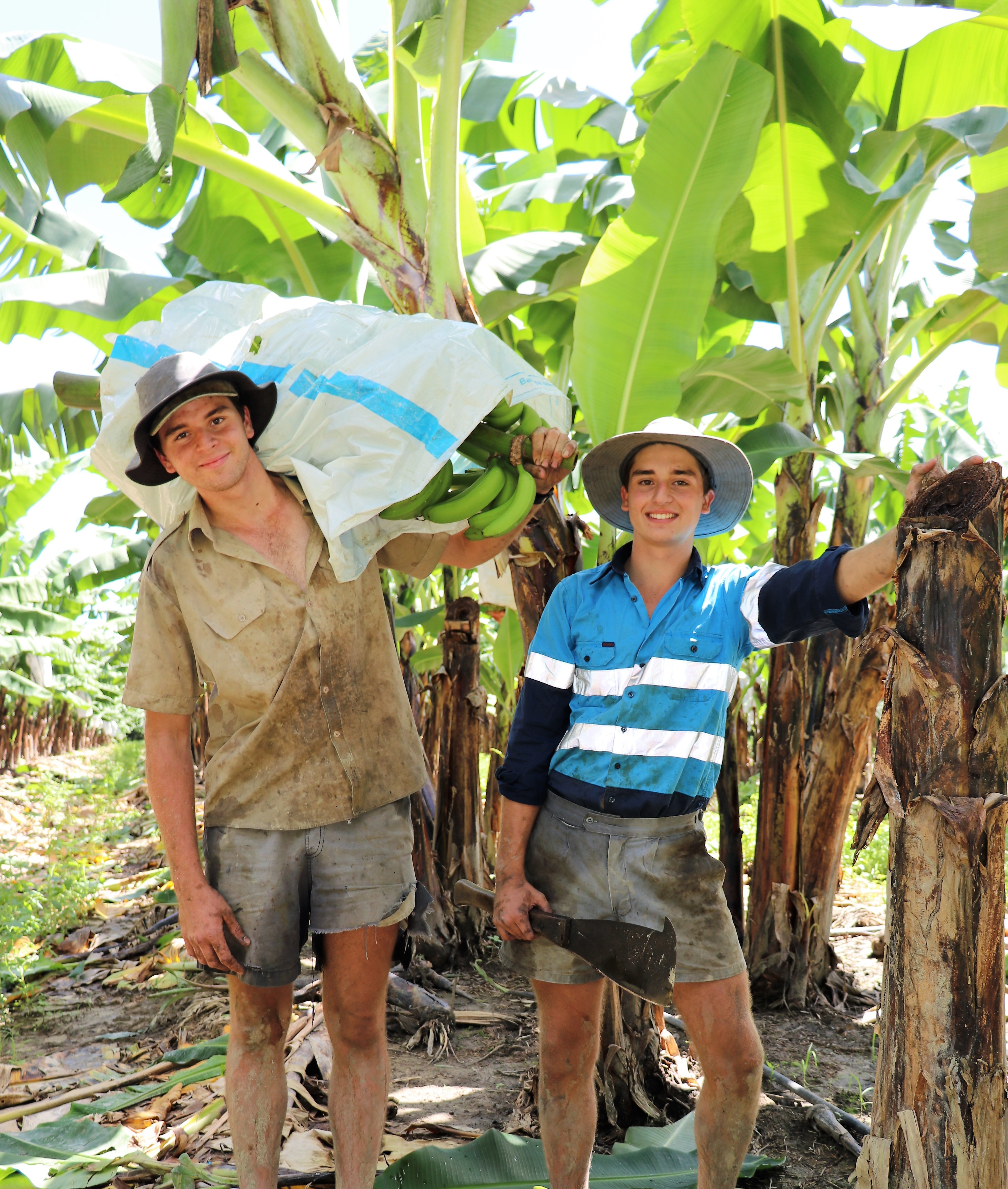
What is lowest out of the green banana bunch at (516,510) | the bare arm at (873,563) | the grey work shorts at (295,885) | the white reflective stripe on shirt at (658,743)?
the grey work shorts at (295,885)

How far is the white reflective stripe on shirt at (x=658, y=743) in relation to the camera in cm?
204

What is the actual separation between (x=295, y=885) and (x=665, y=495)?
49.0 inches

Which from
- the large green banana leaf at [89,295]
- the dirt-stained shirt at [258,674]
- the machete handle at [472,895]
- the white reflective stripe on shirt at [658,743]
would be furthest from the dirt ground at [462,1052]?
the large green banana leaf at [89,295]

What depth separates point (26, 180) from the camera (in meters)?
3.20

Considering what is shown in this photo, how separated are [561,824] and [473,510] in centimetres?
77

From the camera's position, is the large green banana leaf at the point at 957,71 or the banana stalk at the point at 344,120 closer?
the banana stalk at the point at 344,120

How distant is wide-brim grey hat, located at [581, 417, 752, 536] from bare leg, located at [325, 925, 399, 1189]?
3.96 feet

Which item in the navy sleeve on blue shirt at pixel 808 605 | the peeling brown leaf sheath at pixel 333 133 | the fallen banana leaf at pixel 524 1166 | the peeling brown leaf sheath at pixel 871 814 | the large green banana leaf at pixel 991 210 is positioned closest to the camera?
the peeling brown leaf sheath at pixel 871 814

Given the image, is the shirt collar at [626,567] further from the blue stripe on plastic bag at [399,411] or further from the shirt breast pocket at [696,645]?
the blue stripe on plastic bag at [399,411]

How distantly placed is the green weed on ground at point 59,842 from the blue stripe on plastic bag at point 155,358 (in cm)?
318

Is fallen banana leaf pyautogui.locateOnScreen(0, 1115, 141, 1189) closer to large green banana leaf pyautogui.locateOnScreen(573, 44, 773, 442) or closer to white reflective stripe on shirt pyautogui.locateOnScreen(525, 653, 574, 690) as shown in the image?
white reflective stripe on shirt pyautogui.locateOnScreen(525, 653, 574, 690)

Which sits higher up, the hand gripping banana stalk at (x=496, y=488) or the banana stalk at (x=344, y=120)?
the banana stalk at (x=344, y=120)

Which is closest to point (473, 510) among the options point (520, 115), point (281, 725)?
point (281, 725)

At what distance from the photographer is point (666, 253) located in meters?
2.76
